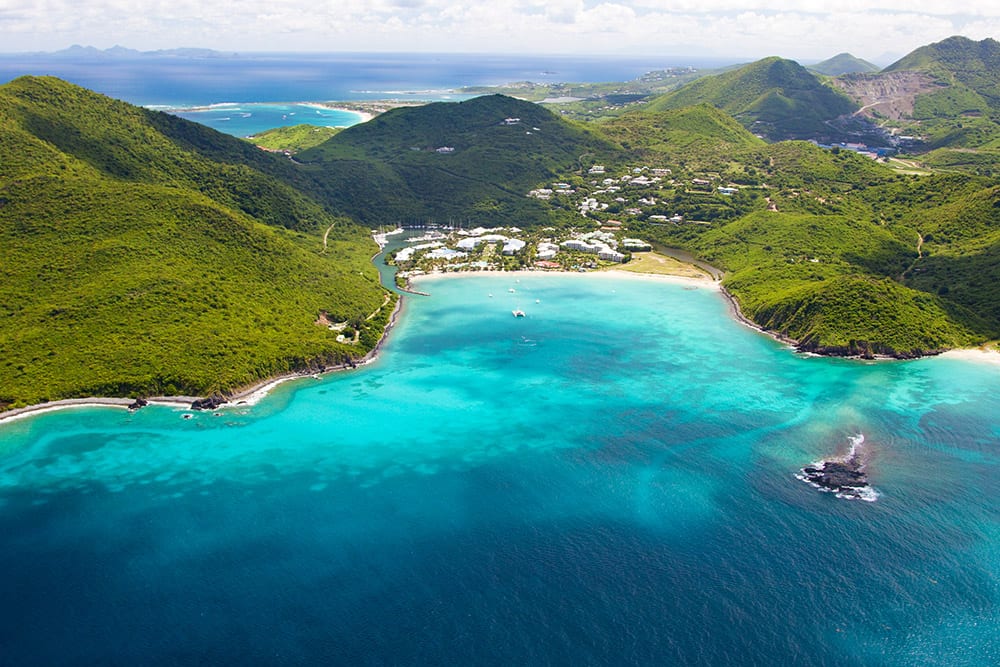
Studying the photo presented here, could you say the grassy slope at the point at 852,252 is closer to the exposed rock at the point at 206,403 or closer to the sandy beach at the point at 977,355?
the sandy beach at the point at 977,355

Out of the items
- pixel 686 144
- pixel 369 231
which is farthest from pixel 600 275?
pixel 686 144

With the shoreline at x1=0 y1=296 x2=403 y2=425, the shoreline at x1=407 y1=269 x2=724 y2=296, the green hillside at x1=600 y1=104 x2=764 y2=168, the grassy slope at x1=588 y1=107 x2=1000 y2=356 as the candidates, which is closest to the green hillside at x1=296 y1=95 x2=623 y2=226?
the green hillside at x1=600 y1=104 x2=764 y2=168

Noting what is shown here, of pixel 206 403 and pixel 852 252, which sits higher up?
pixel 852 252

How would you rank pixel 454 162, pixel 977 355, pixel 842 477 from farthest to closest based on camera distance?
pixel 454 162
pixel 977 355
pixel 842 477

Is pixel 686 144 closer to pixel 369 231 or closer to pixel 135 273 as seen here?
pixel 369 231

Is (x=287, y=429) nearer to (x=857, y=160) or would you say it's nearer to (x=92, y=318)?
(x=92, y=318)
